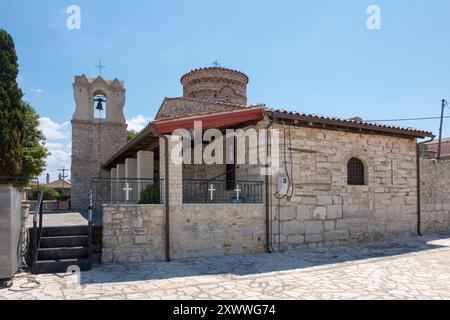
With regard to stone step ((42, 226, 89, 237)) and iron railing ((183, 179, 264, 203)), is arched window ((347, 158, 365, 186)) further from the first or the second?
stone step ((42, 226, 89, 237))

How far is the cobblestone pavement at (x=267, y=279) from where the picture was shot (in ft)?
16.9

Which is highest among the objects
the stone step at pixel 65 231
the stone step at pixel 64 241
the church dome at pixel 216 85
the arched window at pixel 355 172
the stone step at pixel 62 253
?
the church dome at pixel 216 85

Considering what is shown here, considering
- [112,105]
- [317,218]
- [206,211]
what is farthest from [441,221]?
[112,105]

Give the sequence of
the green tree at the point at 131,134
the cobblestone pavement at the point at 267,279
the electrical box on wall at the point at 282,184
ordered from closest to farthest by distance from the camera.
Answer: the cobblestone pavement at the point at 267,279, the electrical box on wall at the point at 282,184, the green tree at the point at 131,134

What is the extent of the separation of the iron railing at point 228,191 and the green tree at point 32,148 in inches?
559

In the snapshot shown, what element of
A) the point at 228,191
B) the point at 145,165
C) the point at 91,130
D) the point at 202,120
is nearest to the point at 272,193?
the point at 228,191

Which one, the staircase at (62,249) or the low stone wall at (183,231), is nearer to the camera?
the staircase at (62,249)

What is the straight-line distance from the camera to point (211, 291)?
5289 mm

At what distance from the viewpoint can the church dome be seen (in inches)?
797

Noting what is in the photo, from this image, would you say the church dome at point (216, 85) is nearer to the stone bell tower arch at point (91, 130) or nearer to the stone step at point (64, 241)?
the stone bell tower arch at point (91, 130)

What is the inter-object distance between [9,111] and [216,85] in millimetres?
10713

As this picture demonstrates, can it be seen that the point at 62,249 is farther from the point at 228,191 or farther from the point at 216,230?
the point at 228,191

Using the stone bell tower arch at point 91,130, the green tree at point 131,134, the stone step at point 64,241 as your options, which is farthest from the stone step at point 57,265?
the green tree at point 131,134
